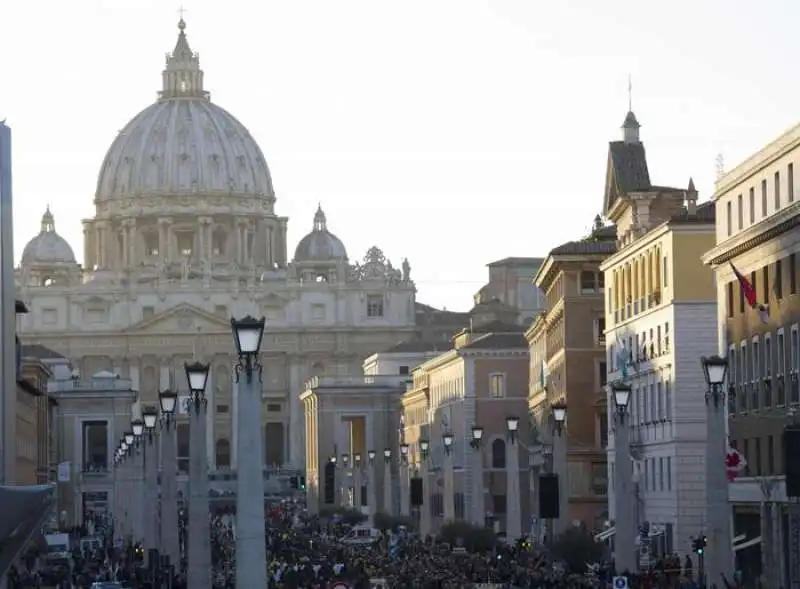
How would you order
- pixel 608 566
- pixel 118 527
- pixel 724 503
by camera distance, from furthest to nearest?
pixel 118 527, pixel 608 566, pixel 724 503

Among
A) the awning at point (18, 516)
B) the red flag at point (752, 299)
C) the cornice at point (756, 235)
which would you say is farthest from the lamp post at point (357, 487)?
the awning at point (18, 516)

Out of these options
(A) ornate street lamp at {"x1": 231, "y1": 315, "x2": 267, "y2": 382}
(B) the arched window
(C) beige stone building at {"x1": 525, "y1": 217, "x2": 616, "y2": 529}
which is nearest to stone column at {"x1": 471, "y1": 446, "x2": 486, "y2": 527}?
(C) beige stone building at {"x1": 525, "y1": 217, "x2": 616, "y2": 529}

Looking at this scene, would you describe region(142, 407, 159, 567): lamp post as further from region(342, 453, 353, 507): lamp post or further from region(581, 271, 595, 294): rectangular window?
region(342, 453, 353, 507): lamp post

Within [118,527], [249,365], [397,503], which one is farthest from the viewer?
[397,503]

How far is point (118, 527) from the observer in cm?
9750

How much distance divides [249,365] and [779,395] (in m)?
24.3

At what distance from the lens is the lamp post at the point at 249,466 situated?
94.3ft

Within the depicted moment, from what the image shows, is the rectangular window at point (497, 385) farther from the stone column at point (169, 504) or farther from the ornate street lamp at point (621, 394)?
the ornate street lamp at point (621, 394)

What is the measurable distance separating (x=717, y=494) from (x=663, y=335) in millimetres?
33112

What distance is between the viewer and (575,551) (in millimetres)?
58938

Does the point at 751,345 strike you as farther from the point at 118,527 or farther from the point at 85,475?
the point at 85,475

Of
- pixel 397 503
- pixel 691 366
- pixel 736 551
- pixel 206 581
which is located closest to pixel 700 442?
pixel 691 366

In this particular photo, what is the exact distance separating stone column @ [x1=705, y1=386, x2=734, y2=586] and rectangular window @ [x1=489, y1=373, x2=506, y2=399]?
3716 inches

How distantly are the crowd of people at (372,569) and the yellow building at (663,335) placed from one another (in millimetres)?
3445
